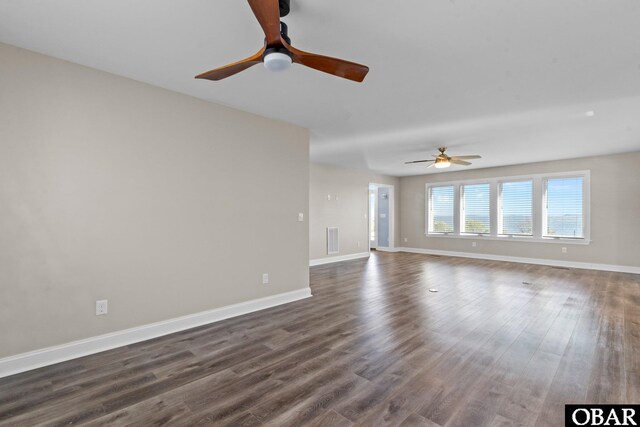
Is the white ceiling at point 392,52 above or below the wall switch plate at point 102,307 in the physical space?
above

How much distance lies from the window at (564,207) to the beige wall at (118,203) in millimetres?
6866

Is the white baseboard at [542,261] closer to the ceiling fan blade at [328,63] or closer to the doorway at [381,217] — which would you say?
the doorway at [381,217]

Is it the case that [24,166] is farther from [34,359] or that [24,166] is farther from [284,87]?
[284,87]

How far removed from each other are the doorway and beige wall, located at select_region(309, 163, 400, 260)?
804 millimetres

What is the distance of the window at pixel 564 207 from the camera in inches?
263

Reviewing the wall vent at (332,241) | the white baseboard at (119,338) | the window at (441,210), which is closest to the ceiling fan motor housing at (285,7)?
the white baseboard at (119,338)

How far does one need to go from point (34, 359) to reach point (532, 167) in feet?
30.5

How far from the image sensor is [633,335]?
2.90m

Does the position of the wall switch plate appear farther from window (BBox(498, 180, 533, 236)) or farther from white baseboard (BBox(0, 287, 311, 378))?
window (BBox(498, 180, 533, 236))

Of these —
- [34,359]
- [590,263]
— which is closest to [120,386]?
[34,359]

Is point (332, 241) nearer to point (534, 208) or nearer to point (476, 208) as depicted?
point (476, 208)

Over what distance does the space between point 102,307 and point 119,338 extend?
1.09 ft

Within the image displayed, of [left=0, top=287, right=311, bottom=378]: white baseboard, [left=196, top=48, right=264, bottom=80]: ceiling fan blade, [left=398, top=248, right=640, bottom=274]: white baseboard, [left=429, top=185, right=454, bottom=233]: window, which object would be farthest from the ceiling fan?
[left=429, top=185, right=454, bottom=233]: window

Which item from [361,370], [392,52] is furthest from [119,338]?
[392,52]
